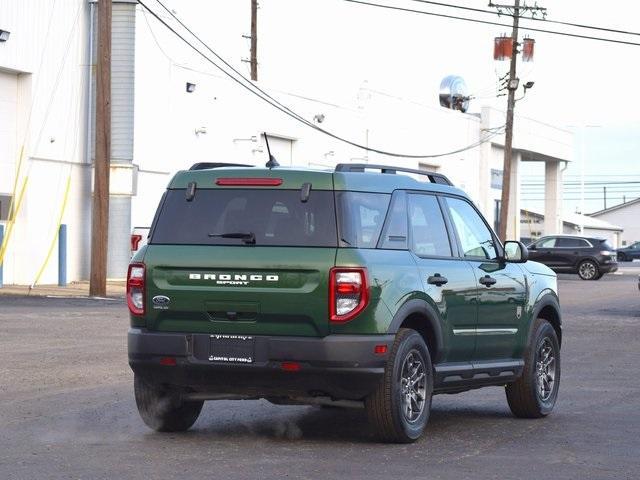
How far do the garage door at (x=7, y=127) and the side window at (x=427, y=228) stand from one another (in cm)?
2442

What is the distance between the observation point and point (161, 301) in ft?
32.1

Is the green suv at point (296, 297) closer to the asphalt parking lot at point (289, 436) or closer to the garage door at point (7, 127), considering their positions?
the asphalt parking lot at point (289, 436)

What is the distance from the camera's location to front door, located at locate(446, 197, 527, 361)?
1109 cm

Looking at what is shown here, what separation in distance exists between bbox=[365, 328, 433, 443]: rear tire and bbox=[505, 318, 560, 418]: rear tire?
5.63 ft

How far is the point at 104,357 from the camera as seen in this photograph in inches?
666

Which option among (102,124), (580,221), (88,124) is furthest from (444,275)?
(580,221)

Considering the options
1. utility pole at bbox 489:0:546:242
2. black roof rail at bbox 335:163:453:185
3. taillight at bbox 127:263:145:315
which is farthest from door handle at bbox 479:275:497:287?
utility pole at bbox 489:0:546:242

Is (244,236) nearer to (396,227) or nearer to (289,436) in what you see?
(396,227)

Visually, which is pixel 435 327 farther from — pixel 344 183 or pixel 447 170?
pixel 447 170

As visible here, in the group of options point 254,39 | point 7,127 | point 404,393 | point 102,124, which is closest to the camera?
point 404,393

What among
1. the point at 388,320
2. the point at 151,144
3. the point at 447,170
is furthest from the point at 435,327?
the point at 447,170

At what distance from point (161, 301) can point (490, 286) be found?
2.84 meters

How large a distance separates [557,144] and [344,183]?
6942 cm

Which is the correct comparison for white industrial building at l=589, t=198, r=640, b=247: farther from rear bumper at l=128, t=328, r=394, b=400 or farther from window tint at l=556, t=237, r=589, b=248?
rear bumper at l=128, t=328, r=394, b=400
